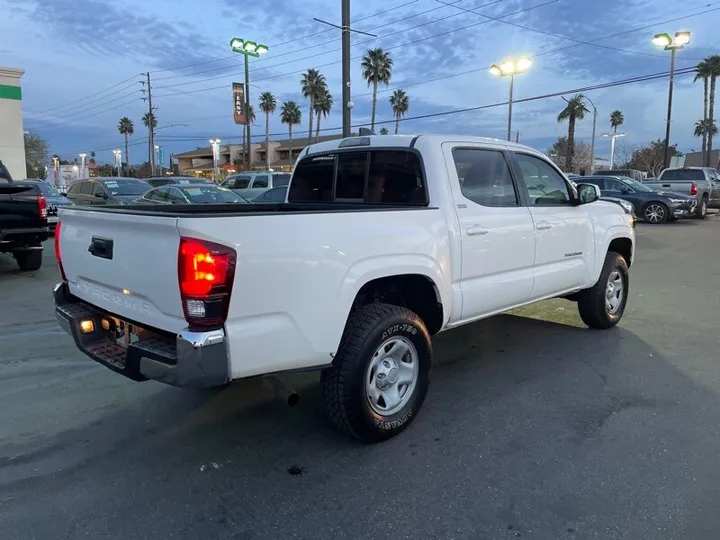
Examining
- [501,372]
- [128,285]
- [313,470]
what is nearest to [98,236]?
[128,285]

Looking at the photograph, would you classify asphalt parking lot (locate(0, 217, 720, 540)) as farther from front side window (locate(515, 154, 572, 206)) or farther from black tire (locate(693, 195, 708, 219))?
black tire (locate(693, 195, 708, 219))

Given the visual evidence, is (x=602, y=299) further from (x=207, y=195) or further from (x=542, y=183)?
(x=207, y=195)

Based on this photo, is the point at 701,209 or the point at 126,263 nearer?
the point at 126,263

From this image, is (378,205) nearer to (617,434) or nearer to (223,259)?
(223,259)

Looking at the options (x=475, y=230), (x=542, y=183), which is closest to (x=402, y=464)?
(x=475, y=230)

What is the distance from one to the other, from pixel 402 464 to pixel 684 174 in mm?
24120

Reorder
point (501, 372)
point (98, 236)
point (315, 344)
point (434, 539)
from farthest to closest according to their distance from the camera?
point (501, 372) < point (98, 236) < point (315, 344) < point (434, 539)

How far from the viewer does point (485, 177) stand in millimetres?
4477

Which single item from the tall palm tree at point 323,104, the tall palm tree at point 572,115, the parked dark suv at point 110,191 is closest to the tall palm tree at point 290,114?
the tall palm tree at point 323,104

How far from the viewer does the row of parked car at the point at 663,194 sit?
1908 cm

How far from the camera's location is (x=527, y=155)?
5.02 m

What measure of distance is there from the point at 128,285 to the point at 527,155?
11.7 feet

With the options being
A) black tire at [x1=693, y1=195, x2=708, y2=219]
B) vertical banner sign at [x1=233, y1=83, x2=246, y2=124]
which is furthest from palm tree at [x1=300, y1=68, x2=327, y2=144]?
black tire at [x1=693, y1=195, x2=708, y2=219]

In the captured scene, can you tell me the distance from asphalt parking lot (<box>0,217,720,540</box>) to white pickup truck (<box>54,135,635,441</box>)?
1.57 feet
